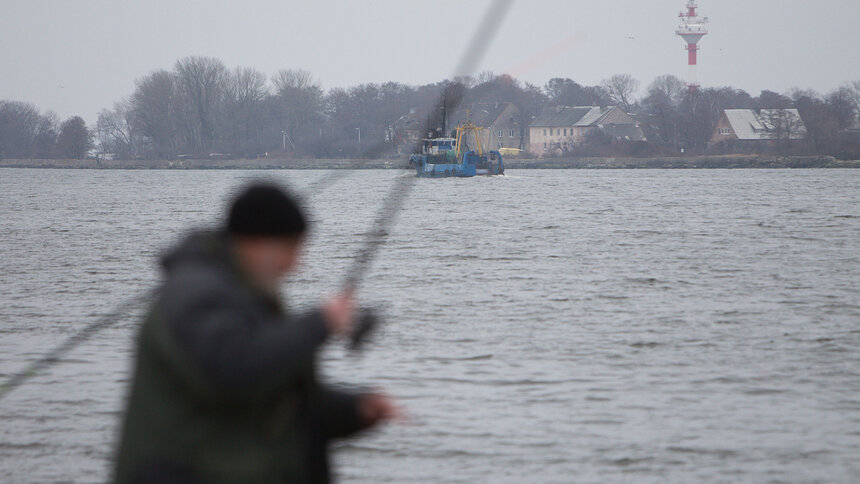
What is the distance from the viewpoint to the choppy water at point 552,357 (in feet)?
27.3

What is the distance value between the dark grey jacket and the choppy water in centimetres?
513

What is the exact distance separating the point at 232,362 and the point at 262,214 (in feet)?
1.37

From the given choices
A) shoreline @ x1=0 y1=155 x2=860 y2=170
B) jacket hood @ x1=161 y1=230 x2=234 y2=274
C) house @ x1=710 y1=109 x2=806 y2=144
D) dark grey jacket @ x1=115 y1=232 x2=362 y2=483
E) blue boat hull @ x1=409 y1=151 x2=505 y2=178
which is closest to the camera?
dark grey jacket @ x1=115 y1=232 x2=362 y2=483

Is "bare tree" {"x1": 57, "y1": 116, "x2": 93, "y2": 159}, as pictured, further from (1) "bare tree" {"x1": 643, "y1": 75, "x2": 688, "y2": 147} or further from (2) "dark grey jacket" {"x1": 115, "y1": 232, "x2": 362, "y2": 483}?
(2) "dark grey jacket" {"x1": 115, "y1": 232, "x2": 362, "y2": 483}

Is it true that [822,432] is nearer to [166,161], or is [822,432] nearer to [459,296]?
[459,296]

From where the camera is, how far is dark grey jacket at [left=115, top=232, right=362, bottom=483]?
8.63 ft

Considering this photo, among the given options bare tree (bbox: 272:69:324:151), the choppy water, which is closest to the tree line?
bare tree (bbox: 272:69:324:151)

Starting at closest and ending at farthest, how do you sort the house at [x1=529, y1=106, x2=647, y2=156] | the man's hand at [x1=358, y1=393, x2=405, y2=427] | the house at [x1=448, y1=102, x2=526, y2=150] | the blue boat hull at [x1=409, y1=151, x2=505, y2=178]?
1. the man's hand at [x1=358, y1=393, x2=405, y2=427]
2. the blue boat hull at [x1=409, y1=151, x2=505, y2=178]
3. the house at [x1=529, y1=106, x2=647, y2=156]
4. the house at [x1=448, y1=102, x2=526, y2=150]

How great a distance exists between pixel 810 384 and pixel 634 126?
13684 cm

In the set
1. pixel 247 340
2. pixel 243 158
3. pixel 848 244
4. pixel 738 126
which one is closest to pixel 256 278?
pixel 247 340

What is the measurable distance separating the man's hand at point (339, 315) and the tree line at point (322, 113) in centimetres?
11097

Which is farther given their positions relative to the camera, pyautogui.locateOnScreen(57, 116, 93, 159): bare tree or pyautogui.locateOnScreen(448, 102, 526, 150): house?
pyautogui.locateOnScreen(57, 116, 93, 159): bare tree

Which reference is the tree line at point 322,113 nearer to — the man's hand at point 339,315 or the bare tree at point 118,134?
the bare tree at point 118,134

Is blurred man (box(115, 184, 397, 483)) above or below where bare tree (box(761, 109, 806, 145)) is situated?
below
